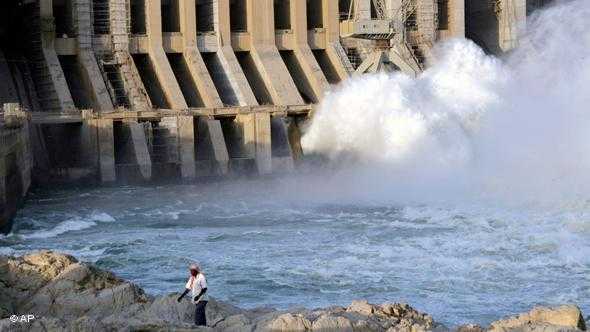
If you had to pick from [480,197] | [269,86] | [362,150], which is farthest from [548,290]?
[269,86]

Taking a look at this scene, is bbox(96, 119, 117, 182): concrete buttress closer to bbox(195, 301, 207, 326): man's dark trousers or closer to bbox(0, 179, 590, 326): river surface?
bbox(0, 179, 590, 326): river surface

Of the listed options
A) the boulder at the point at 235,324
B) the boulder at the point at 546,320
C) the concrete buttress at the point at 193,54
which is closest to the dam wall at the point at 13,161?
the concrete buttress at the point at 193,54

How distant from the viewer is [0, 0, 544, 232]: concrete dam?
127 ft

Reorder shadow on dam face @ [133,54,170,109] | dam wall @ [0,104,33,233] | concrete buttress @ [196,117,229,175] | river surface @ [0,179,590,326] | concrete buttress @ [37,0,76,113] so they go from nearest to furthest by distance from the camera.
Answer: river surface @ [0,179,590,326] < dam wall @ [0,104,33,233] < concrete buttress @ [37,0,76,113] < concrete buttress @ [196,117,229,175] < shadow on dam face @ [133,54,170,109]

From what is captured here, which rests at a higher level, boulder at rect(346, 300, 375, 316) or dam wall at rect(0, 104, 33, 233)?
dam wall at rect(0, 104, 33, 233)

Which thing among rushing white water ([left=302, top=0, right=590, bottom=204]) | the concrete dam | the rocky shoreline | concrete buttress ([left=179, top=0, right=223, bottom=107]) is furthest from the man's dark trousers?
concrete buttress ([left=179, top=0, right=223, bottom=107])

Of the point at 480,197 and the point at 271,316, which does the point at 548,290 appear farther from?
the point at 480,197

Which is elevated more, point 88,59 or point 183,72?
point 88,59

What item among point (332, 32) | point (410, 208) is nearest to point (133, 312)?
point (410, 208)

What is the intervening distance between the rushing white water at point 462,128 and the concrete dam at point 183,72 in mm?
1518

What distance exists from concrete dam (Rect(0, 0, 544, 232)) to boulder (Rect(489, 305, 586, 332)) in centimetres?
2225

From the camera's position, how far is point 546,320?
14.8m

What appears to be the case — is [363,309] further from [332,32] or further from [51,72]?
[332,32]

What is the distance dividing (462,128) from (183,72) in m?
10.3
